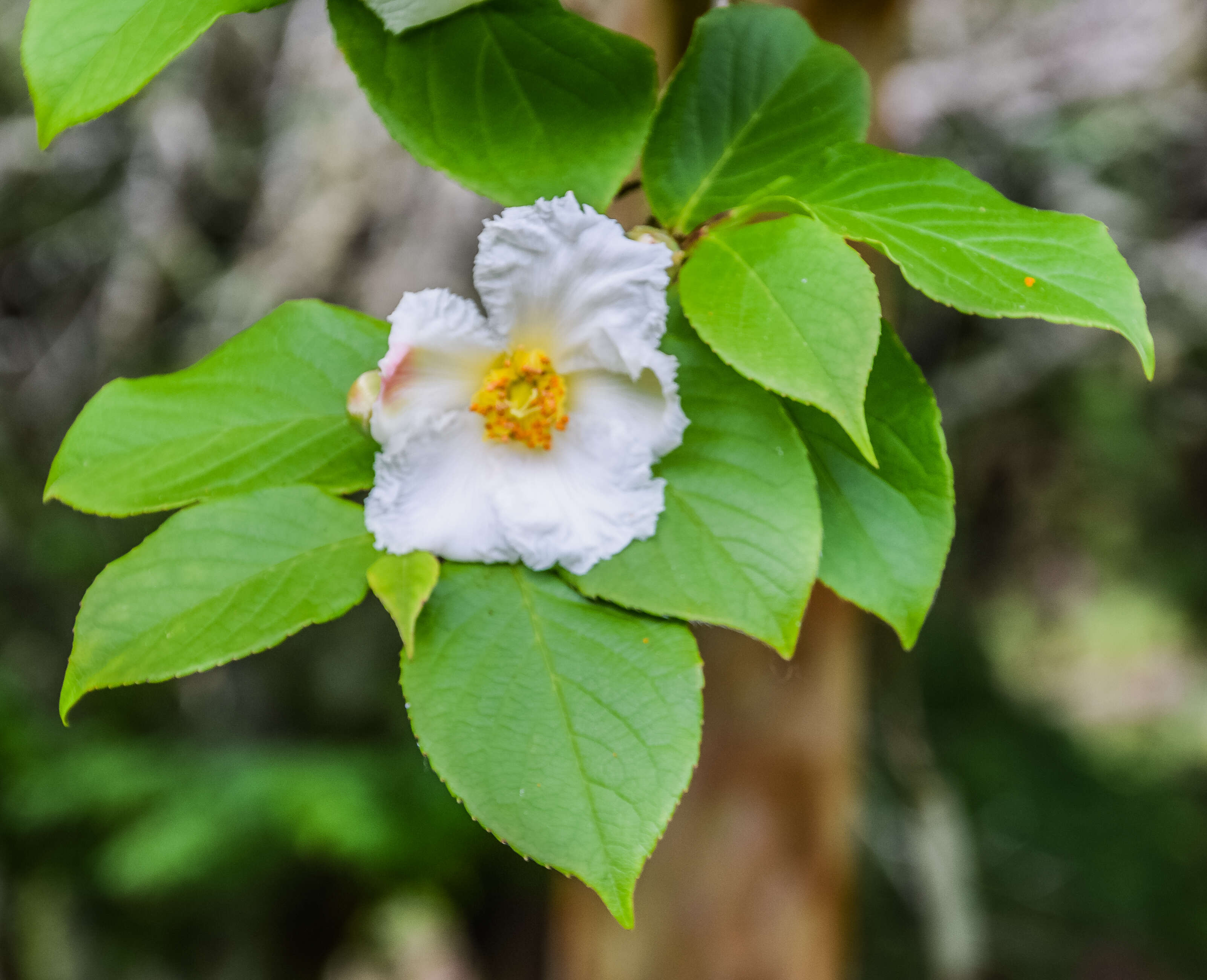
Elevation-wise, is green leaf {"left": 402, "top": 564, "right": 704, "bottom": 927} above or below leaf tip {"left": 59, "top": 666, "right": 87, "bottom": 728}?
above

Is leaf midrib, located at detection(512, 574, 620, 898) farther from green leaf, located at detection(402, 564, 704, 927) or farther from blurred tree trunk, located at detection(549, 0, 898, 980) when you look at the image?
blurred tree trunk, located at detection(549, 0, 898, 980)

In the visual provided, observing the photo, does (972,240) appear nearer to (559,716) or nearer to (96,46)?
(559,716)

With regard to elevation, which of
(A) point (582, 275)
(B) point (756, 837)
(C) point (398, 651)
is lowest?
(C) point (398, 651)

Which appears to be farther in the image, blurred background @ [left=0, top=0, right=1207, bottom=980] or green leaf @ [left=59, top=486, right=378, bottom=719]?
blurred background @ [left=0, top=0, right=1207, bottom=980]

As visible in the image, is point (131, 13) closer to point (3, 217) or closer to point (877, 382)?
point (877, 382)

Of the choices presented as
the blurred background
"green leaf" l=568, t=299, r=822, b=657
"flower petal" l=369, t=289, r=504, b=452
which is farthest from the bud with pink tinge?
the blurred background

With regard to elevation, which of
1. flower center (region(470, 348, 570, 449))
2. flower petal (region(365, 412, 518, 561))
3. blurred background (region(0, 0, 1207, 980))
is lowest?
blurred background (region(0, 0, 1207, 980))

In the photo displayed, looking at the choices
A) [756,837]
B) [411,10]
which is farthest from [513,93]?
[756,837]
